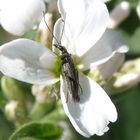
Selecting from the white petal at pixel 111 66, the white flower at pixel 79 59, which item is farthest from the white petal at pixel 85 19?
the white petal at pixel 111 66

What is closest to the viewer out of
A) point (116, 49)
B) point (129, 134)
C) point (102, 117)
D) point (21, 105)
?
point (102, 117)

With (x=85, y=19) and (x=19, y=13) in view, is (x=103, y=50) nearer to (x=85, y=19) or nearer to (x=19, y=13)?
(x=85, y=19)

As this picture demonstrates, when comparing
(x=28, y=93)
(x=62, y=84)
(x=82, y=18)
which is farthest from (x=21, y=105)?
(x=82, y=18)

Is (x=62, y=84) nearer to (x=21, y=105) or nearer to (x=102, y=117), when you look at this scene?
(x=102, y=117)

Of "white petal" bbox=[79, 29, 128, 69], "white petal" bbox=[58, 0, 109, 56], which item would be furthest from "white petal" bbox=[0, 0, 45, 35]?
"white petal" bbox=[79, 29, 128, 69]

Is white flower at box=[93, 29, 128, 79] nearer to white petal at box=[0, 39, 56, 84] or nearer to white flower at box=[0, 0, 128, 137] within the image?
white flower at box=[0, 0, 128, 137]
